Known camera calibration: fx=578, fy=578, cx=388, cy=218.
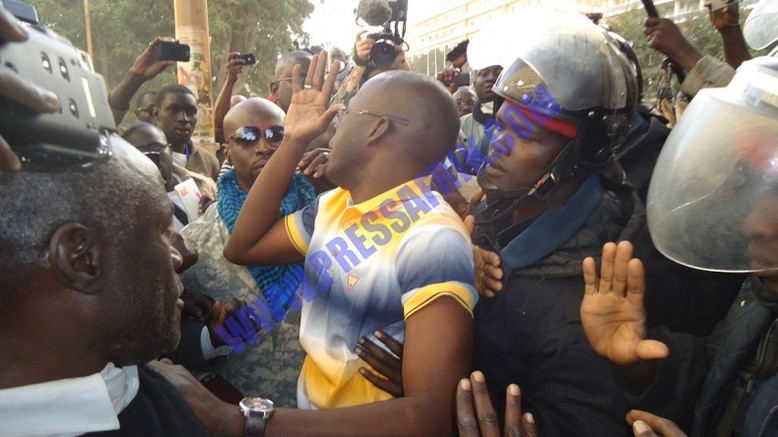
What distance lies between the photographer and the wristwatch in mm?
1481

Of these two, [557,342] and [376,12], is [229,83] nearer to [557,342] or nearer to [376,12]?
[376,12]

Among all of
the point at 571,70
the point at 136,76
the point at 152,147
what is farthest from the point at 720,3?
the point at 136,76

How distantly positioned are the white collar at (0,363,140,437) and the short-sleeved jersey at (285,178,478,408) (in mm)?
726

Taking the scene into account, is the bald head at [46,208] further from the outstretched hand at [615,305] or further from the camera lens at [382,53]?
the camera lens at [382,53]

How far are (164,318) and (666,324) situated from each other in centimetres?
161

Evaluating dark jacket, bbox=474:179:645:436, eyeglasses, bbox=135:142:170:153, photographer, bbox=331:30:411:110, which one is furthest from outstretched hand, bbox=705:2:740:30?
eyeglasses, bbox=135:142:170:153

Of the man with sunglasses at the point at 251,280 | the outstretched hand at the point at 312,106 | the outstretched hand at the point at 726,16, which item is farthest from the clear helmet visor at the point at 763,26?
the man with sunglasses at the point at 251,280

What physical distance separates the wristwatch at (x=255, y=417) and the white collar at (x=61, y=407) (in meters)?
0.40

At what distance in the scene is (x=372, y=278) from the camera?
1714 mm

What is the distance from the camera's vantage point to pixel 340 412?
5.13ft

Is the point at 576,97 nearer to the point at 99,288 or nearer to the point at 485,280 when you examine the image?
the point at 485,280

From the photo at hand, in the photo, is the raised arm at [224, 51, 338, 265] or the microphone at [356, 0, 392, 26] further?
the microphone at [356, 0, 392, 26]

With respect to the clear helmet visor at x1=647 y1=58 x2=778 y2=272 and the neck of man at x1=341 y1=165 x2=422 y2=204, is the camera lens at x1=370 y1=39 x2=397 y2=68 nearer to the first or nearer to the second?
the neck of man at x1=341 y1=165 x2=422 y2=204

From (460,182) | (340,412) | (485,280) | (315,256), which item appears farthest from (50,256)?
(460,182)
